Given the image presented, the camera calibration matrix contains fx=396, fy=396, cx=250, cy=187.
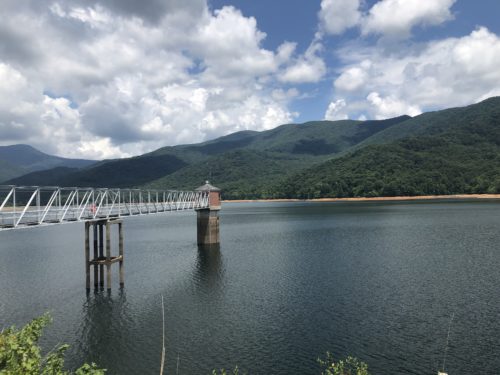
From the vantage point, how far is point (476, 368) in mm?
22531

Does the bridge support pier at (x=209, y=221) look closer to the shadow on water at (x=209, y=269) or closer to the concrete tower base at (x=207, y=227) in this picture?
the concrete tower base at (x=207, y=227)

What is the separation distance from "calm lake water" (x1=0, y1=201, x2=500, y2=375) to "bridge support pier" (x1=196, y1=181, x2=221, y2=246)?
5.73 meters

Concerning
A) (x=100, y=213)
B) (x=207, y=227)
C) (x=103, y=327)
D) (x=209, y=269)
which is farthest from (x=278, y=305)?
(x=207, y=227)

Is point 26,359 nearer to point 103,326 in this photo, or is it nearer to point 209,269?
point 103,326

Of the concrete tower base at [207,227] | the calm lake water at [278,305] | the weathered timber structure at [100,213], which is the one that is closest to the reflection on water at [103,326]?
the calm lake water at [278,305]

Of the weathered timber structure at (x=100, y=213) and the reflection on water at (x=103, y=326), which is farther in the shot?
the weathered timber structure at (x=100, y=213)

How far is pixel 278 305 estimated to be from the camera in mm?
35031

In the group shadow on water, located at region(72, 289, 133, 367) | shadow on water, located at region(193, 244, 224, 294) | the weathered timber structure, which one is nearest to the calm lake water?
shadow on water, located at region(72, 289, 133, 367)

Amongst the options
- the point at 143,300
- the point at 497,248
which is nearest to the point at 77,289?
the point at 143,300

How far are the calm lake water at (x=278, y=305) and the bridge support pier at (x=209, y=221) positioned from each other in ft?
18.8

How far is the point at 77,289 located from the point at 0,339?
32851mm

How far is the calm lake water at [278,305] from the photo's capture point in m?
25.0

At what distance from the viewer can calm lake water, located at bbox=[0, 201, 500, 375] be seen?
82.1ft

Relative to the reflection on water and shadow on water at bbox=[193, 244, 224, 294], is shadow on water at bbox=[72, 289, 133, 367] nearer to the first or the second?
the reflection on water
